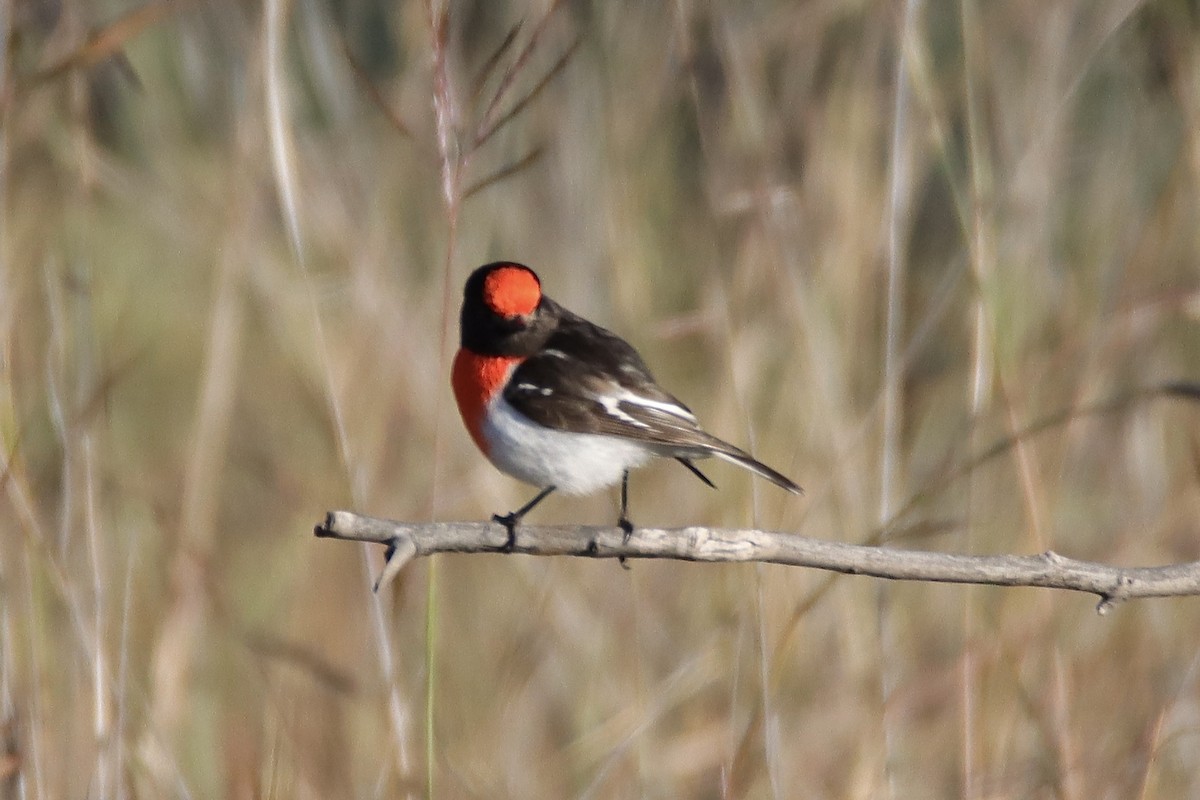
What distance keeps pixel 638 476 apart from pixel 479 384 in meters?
1.46

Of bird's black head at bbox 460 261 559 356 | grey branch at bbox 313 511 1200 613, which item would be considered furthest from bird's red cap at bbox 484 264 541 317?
grey branch at bbox 313 511 1200 613

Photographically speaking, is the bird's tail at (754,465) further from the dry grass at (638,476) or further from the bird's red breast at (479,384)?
the bird's red breast at (479,384)

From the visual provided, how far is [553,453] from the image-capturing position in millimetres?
2434

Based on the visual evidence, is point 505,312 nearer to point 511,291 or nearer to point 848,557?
point 511,291

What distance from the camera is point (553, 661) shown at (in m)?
3.26

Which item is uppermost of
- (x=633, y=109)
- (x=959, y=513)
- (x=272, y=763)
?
(x=633, y=109)

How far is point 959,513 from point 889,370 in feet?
4.87

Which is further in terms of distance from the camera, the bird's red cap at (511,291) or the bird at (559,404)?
the bird at (559,404)

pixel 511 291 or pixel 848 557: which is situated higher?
pixel 511 291

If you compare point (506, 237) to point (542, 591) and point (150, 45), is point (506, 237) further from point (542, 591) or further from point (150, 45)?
point (150, 45)

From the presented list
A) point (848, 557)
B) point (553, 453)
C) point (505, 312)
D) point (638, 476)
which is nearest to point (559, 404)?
point (553, 453)

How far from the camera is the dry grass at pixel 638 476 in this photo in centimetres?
243

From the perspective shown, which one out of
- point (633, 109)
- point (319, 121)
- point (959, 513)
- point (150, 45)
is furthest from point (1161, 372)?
point (319, 121)

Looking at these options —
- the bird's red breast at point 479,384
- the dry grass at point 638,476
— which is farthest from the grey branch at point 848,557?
the bird's red breast at point 479,384
